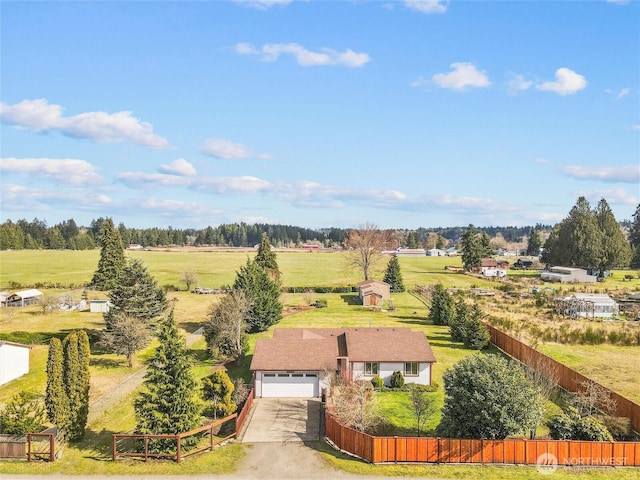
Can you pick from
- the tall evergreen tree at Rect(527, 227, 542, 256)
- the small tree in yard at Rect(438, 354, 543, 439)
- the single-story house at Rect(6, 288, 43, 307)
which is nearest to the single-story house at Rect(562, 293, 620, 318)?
the small tree in yard at Rect(438, 354, 543, 439)

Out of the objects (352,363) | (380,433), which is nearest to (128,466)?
(380,433)

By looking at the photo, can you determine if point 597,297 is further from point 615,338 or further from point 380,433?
point 380,433

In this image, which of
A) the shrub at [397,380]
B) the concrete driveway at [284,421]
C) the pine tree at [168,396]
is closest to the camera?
the pine tree at [168,396]

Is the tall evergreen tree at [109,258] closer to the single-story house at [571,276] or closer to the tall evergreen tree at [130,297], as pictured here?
the tall evergreen tree at [130,297]

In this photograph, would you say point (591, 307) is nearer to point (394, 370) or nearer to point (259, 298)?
point (394, 370)

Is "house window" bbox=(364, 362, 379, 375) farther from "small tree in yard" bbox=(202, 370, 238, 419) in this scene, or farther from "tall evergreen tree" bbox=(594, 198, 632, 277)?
"tall evergreen tree" bbox=(594, 198, 632, 277)

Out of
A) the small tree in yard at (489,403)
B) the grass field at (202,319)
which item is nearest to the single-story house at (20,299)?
the grass field at (202,319)
